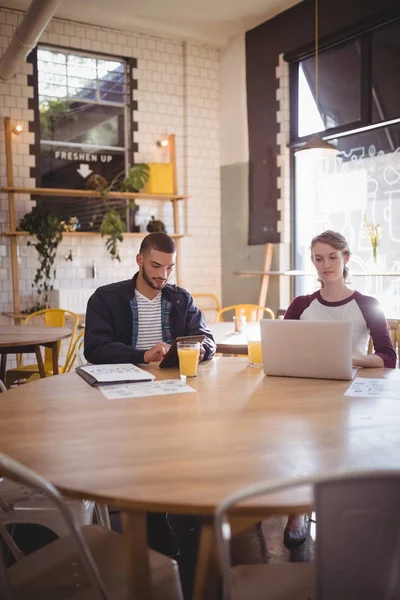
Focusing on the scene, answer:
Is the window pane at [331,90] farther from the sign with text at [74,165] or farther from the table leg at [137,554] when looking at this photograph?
the table leg at [137,554]

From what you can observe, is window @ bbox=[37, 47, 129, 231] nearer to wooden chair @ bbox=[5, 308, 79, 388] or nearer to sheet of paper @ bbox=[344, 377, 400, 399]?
wooden chair @ bbox=[5, 308, 79, 388]

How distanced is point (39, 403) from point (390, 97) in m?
4.17

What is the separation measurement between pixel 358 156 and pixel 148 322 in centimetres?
323

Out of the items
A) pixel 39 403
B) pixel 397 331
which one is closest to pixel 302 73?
pixel 397 331

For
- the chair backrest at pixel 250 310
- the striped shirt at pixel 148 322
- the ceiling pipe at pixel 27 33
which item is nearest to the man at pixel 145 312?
the striped shirt at pixel 148 322

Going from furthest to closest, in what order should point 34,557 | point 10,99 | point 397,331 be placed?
point 10,99
point 397,331
point 34,557

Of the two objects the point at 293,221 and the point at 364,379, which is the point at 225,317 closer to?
the point at 293,221

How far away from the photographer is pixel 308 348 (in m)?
2.18

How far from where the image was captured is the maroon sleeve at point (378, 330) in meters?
2.55

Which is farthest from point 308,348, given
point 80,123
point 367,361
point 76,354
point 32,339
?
point 80,123

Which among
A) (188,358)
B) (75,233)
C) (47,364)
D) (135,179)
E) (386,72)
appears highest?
(386,72)

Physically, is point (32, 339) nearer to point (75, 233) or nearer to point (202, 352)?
point (202, 352)

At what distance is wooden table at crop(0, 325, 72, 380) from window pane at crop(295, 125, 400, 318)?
2.27 meters

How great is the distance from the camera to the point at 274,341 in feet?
7.29
